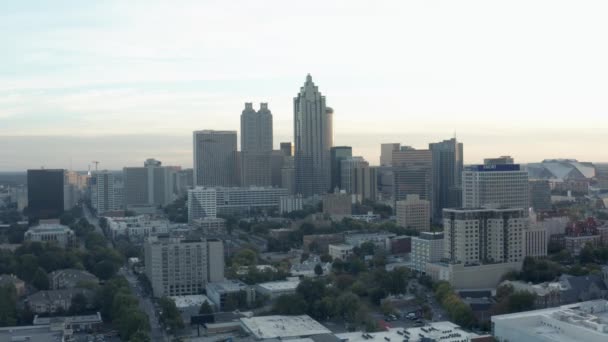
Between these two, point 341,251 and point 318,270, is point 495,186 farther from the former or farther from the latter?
point 318,270

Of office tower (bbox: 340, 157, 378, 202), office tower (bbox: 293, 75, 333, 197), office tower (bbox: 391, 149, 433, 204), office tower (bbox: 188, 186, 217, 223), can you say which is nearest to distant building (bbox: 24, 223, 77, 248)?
office tower (bbox: 188, 186, 217, 223)

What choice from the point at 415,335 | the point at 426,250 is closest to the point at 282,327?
the point at 415,335

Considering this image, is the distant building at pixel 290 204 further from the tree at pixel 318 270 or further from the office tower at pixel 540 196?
the tree at pixel 318 270

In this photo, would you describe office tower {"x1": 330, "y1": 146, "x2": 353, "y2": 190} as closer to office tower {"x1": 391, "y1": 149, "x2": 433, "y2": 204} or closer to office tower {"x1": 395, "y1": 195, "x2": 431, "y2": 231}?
office tower {"x1": 391, "y1": 149, "x2": 433, "y2": 204}

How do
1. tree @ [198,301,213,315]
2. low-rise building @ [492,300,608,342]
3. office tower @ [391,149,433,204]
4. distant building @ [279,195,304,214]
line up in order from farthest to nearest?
distant building @ [279,195,304,214] → office tower @ [391,149,433,204] → tree @ [198,301,213,315] → low-rise building @ [492,300,608,342]

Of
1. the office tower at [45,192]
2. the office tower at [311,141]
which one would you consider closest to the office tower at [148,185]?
the office tower at [45,192]

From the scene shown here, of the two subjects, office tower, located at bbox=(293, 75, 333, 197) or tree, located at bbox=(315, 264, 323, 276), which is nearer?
tree, located at bbox=(315, 264, 323, 276)
